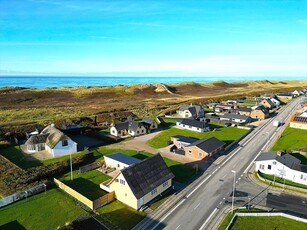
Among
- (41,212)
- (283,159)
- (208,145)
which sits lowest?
(41,212)

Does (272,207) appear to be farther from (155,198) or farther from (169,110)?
(169,110)

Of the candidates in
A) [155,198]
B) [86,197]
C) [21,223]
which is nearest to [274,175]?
[155,198]

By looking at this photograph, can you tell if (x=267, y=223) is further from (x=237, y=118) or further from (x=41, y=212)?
(x=237, y=118)

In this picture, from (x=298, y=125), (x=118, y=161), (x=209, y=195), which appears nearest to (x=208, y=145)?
(x=209, y=195)

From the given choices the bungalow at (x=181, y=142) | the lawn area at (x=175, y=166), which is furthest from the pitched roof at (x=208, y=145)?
the lawn area at (x=175, y=166)

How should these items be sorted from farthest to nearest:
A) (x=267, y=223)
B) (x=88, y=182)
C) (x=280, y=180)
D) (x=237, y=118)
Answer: (x=237, y=118) → (x=88, y=182) → (x=280, y=180) → (x=267, y=223)

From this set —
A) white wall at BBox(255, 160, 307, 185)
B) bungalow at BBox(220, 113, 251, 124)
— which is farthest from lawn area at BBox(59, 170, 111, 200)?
bungalow at BBox(220, 113, 251, 124)

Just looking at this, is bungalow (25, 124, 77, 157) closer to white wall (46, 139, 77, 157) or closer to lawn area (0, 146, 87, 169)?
white wall (46, 139, 77, 157)

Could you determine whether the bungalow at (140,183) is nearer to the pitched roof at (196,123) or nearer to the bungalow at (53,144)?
the bungalow at (53,144)
